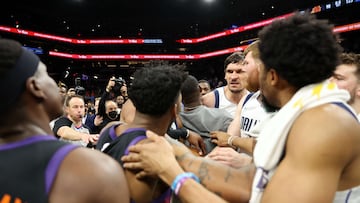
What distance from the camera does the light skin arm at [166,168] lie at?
157cm

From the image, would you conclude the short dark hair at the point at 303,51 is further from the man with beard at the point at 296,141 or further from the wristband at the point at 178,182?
the wristband at the point at 178,182

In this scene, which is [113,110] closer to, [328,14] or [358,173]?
[358,173]

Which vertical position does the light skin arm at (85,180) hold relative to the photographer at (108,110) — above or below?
above

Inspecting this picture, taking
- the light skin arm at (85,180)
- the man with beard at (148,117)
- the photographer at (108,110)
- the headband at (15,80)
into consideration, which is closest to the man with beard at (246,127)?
the man with beard at (148,117)

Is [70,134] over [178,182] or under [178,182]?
under

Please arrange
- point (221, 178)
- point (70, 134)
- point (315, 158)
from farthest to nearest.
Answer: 1. point (70, 134)
2. point (221, 178)
3. point (315, 158)

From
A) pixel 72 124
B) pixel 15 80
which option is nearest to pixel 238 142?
pixel 15 80

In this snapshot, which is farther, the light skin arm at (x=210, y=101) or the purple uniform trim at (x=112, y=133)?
the light skin arm at (x=210, y=101)

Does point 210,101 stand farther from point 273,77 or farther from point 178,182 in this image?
point 178,182

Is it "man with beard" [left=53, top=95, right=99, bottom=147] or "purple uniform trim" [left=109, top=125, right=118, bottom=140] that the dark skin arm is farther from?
"man with beard" [left=53, top=95, right=99, bottom=147]

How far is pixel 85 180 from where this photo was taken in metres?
1.14

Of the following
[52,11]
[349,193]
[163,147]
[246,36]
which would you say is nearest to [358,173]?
[349,193]

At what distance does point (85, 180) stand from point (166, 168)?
21.1 inches

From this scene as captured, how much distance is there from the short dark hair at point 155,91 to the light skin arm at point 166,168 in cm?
24
